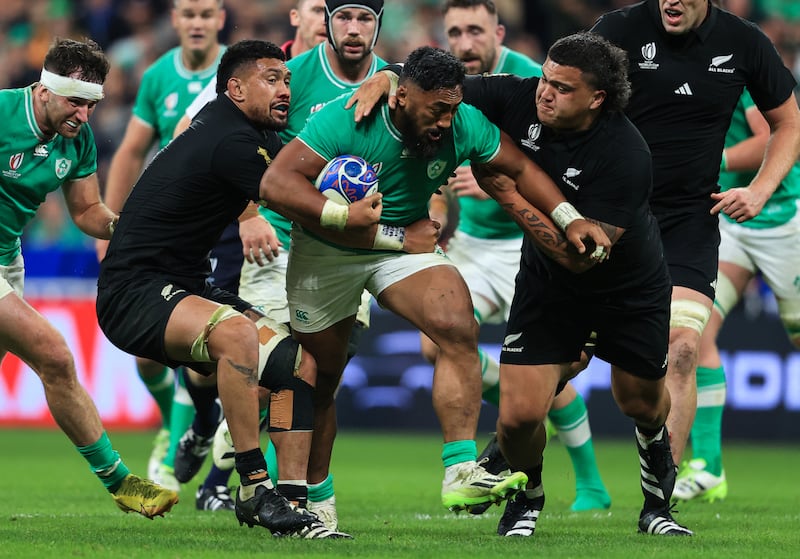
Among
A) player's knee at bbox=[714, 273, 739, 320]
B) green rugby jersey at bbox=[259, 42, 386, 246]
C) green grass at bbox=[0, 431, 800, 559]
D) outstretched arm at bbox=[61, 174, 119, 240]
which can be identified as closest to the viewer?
green grass at bbox=[0, 431, 800, 559]

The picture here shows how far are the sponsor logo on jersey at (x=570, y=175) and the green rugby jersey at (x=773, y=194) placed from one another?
354 cm

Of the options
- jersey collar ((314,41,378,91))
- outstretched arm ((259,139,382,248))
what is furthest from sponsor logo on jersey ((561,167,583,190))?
jersey collar ((314,41,378,91))

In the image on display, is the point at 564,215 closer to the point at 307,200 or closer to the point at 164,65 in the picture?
the point at 307,200

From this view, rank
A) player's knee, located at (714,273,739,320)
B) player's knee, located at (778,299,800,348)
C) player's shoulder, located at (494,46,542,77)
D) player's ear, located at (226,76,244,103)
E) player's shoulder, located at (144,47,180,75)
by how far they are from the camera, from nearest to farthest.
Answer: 1. player's ear, located at (226,76,244,103)
2. player's shoulder, located at (494,46,542,77)
3. player's knee, located at (714,273,739,320)
4. player's knee, located at (778,299,800,348)
5. player's shoulder, located at (144,47,180,75)

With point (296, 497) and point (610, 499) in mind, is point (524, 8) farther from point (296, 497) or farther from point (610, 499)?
point (296, 497)

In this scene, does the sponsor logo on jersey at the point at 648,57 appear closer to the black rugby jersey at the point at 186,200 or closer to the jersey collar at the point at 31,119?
the black rugby jersey at the point at 186,200

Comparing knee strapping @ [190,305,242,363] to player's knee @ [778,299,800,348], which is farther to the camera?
player's knee @ [778,299,800,348]

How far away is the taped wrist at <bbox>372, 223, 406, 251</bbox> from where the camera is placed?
6645 millimetres

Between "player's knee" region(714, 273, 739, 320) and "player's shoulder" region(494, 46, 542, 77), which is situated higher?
"player's shoulder" region(494, 46, 542, 77)

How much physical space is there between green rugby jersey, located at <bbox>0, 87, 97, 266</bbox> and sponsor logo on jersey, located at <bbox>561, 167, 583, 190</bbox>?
274 centimetres

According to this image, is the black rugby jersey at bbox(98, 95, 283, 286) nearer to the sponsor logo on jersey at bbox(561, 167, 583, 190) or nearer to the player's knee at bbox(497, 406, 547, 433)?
the sponsor logo on jersey at bbox(561, 167, 583, 190)

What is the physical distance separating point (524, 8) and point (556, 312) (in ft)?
40.4

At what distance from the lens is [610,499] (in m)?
9.07

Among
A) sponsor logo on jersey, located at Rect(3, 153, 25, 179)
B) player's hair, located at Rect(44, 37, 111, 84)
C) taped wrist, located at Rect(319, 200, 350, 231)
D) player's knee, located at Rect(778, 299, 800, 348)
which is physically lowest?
player's knee, located at Rect(778, 299, 800, 348)
